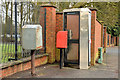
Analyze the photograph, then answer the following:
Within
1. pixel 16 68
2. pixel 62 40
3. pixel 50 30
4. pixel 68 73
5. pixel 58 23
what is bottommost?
pixel 68 73

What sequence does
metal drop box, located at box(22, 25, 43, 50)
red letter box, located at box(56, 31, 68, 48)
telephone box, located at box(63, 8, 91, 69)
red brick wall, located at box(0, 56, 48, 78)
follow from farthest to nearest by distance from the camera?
telephone box, located at box(63, 8, 91, 69) < red letter box, located at box(56, 31, 68, 48) < metal drop box, located at box(22, 25, 43, 50) < red brick wall, located at box(0, 56, 48, 78)

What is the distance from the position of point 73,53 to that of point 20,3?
3.00 meters

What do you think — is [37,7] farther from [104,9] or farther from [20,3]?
[104,9]

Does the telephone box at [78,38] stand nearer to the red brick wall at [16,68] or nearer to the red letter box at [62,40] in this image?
the red letter box at [62,40]

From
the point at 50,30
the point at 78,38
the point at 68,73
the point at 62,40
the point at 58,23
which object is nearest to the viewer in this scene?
the point at 68,73

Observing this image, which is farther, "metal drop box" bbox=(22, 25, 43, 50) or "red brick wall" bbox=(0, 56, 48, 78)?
"metal drop box" bbox=(22, 25, 43, 50)

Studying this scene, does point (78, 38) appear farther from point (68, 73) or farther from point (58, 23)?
point (58, 23)

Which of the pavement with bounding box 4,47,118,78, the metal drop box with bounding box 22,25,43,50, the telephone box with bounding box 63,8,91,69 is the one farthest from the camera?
the telephone box with bounding box 63,8,91,69

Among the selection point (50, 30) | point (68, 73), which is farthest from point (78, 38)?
point (68, 73)

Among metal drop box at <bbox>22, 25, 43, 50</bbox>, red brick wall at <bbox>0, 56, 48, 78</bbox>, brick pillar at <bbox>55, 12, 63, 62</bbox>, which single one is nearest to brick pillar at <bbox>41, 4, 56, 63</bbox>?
brick pillar at <bbox>55, 12, 63, 62</bbox>

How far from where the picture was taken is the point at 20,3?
602 cm

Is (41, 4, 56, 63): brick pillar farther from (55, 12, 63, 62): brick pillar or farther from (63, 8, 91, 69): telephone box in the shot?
(63, 8, 91, 69): telephone box

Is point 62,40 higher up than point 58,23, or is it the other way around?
point 58,23

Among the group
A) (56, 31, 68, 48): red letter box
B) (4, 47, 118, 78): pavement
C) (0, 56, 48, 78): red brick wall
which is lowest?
(4, 47, 118, 78): pavement
